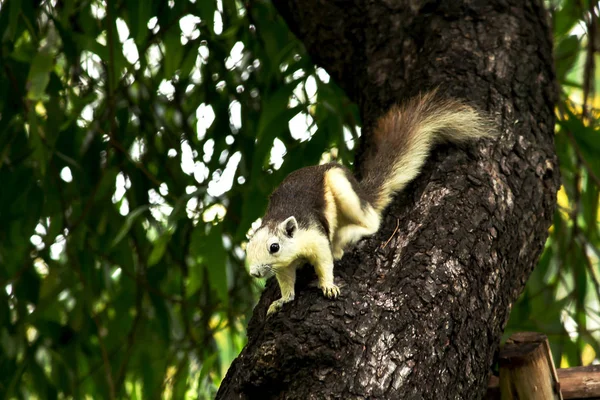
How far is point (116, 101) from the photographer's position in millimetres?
2645

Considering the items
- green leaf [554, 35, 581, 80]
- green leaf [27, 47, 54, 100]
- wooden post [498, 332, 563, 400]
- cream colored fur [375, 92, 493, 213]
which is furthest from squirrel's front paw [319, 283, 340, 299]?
green leaf [554, 35, 581, 80]

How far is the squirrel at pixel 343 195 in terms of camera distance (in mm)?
1716

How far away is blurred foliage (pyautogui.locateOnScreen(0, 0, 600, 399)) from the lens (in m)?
2.39

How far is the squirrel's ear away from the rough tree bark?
11 centimetres

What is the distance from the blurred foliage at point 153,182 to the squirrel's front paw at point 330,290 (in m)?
0.70

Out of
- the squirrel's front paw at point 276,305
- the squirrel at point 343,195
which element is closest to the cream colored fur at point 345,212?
the squirrel at point 343,195

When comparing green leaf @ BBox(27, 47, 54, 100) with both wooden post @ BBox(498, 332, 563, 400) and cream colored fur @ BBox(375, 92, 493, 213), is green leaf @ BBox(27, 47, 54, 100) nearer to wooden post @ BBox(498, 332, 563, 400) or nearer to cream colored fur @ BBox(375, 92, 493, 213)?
cream colored fur @ BBox(375, 92, 493, 213)

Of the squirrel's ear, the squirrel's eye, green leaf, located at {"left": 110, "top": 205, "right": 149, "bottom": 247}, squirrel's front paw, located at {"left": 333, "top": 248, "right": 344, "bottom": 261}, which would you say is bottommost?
squirrel's front paw, located at {"left": 333, "top": 248, "right": 344, "bottom": 261}

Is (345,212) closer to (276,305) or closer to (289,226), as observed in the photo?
(289,226)

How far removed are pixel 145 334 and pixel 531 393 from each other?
1388 millimetres

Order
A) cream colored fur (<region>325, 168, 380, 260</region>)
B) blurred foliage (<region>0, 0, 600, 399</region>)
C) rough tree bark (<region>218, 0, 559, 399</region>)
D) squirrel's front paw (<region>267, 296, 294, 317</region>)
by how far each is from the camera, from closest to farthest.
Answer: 1. rough tree bark (<region>218, 0, 559, 399</region>)
2. squirrel's front paw (<region>267, 296, 294, 317</region>)
3. cream colored fur (<region>325, 168, 380, 260</region>)
4. blurred foliage (<region>0, 0, 600, 399</region>)

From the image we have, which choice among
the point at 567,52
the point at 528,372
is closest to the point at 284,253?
the point at 528,372

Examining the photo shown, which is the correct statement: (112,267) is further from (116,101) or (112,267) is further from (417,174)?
(417,174)

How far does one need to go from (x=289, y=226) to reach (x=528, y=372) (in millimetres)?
636
